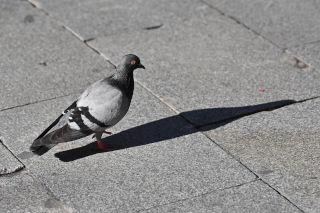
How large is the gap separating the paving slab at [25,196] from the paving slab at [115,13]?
3.17 metres

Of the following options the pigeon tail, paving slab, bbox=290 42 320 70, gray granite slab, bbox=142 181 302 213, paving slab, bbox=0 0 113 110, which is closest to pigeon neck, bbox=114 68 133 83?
the pigeon tail

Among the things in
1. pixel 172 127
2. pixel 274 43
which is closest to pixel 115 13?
pixel 274 43

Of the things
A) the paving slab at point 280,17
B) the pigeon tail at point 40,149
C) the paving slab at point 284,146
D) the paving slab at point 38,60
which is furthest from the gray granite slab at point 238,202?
the paving slab at point 280,17

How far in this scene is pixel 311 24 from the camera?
28.6 feet

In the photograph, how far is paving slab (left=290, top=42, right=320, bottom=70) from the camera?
305 inches

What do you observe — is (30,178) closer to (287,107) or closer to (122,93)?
(122,93)

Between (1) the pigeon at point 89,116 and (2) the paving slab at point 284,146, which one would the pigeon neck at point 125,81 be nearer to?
(1) the pigeon at point 89,116

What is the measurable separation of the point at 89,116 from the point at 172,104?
4.41 feet

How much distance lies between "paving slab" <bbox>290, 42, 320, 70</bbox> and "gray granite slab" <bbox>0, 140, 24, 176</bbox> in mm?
3907

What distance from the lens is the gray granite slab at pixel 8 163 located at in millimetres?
5652

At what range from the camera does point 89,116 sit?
18.9ft

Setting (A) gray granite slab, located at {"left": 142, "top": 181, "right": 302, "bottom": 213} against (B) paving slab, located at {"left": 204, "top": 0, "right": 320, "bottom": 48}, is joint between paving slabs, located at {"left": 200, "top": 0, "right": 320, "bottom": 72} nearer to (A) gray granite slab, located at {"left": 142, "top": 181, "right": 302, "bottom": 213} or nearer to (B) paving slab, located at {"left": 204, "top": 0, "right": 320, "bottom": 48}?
(B) paving slab, located at {"left": 204, "top": 0, "right": 320, "bottom": 48}

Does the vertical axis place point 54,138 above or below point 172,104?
above

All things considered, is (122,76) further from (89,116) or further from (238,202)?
(238,202)
